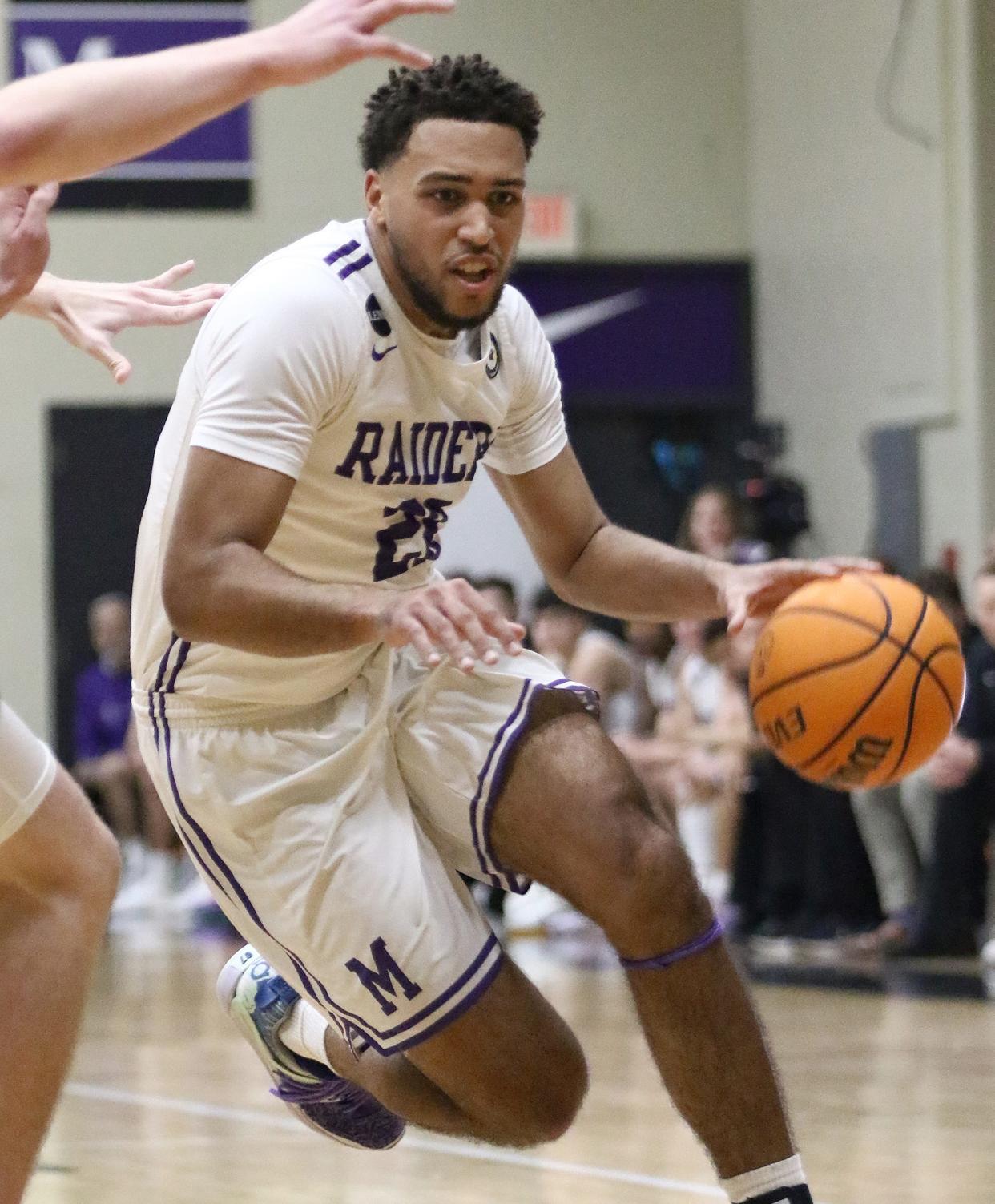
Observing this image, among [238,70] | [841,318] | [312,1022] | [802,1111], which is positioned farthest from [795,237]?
[238,70]

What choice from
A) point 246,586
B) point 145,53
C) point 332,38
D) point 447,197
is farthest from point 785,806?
point 332,38

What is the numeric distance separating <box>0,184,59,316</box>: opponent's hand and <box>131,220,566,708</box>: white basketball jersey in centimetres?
31

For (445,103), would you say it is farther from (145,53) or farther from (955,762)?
(145,53)

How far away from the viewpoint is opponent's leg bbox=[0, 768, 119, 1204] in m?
3.53

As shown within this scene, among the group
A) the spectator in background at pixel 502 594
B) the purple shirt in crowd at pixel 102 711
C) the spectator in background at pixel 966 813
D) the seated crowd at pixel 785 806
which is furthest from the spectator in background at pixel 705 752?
the purple shirt in crowd at pixel 102 711

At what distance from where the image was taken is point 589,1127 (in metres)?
5.29

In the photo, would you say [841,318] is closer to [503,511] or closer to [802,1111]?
[503,511]

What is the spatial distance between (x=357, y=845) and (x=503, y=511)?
10.7 m

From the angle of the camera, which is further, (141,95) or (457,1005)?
(457,1005)

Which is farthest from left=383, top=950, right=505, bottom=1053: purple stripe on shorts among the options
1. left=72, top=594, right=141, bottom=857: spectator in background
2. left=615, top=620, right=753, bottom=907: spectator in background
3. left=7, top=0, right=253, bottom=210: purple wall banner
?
left=7, top=0, right=253, bottom=210: purple wall banner

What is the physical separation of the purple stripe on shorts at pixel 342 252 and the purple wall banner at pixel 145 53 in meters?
10.0

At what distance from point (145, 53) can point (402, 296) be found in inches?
406

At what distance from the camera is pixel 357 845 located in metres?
3.57

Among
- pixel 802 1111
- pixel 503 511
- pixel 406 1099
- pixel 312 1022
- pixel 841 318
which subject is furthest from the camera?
pixel 503 511
